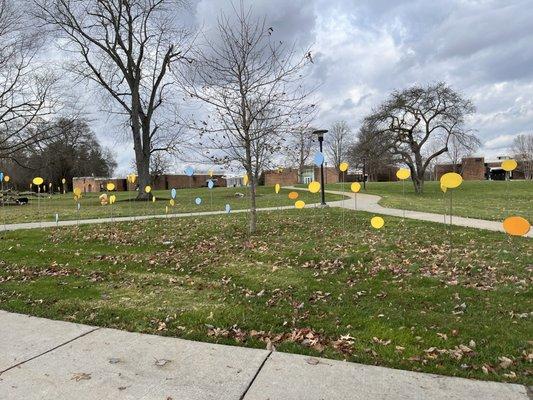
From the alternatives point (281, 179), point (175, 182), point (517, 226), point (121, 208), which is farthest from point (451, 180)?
point (175, 182)

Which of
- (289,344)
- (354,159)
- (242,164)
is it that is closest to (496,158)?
(354,159)

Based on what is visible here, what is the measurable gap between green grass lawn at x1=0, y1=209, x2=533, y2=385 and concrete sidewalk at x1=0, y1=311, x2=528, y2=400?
244 mm

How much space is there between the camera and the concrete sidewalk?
338 centimetres

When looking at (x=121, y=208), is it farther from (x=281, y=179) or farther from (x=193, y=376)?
(x=281, y=179)

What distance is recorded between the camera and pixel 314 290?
20.3 ft

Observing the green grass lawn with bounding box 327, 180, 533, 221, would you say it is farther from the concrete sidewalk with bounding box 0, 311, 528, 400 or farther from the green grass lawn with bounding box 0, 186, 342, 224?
the concrete sidewalk with bounding box 0, 311, 528, 400

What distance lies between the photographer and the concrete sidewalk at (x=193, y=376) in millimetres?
3385

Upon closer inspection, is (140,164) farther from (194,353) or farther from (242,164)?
(194,353)

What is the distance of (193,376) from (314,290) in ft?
9.17

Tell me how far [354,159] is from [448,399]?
36.6m

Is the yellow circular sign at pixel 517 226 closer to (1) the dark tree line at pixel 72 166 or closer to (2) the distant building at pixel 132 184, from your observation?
(1) the dark tree line at pixel 72 166

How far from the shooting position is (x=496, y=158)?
84.5m

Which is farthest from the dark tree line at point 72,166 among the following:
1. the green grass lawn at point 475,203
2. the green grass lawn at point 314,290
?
the green grass lawn at point 314,290

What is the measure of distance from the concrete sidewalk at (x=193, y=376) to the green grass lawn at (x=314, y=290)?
0.80 feet
